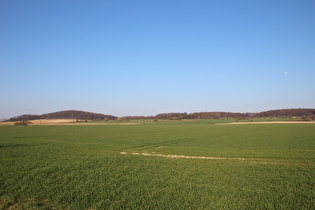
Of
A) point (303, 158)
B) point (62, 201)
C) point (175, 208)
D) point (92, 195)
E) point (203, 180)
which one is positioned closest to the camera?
point (175, 208)

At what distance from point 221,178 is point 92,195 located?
6404 millimetres

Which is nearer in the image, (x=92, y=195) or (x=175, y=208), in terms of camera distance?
(x=175, y=208)

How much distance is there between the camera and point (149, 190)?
9719 millimetres

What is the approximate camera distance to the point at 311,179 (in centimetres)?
1124

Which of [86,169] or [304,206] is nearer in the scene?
[304,206]

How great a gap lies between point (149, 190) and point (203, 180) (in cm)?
299

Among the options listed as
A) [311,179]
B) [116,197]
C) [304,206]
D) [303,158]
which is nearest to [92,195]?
[116,197]

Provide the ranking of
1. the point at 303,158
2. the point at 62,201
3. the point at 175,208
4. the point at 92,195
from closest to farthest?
the point at 175,208 → the point at 62,201 → the point at 92,195 → the point at 303,158

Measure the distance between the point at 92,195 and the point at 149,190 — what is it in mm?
2396

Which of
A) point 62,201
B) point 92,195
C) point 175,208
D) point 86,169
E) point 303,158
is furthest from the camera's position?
point 303,158

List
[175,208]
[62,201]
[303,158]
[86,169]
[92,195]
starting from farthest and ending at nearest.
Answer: [303,158], [86,169], [92,195], [62,201], [175,208]

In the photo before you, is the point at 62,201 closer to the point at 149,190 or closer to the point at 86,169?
the point at 149,190

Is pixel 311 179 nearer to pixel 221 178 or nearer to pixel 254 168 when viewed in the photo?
pixel 254 168

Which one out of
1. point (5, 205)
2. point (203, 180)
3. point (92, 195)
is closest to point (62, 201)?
point (92, 195)
